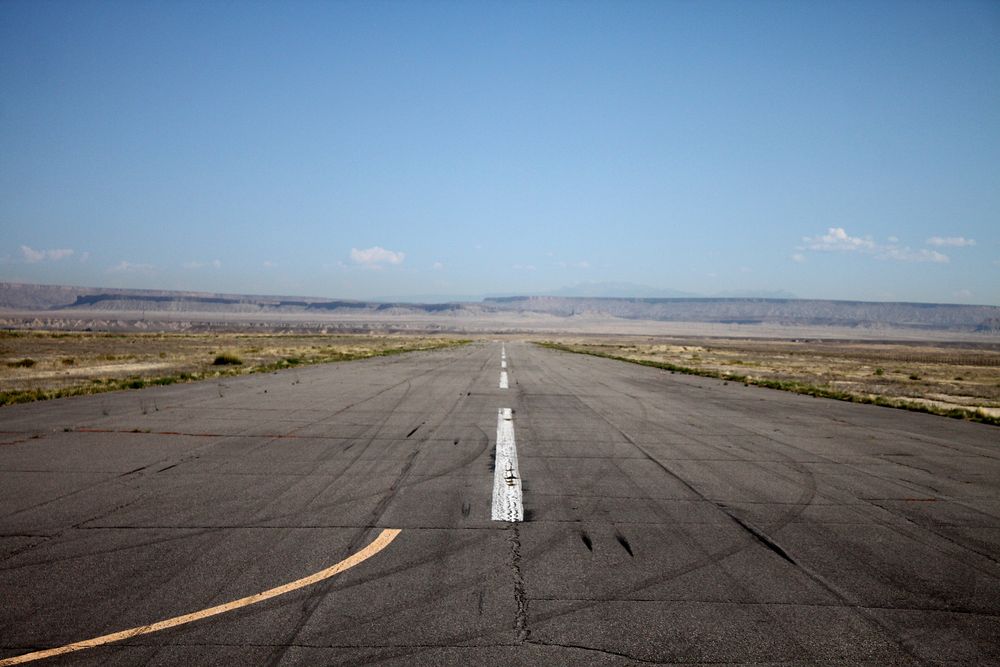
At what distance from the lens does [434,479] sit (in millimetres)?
7059

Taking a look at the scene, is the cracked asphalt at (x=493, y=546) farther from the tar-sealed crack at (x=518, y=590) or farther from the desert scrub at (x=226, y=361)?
the desert scrub at (x=226, y=361)

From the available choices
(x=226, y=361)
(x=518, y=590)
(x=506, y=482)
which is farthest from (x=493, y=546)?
(x=226, y=361)

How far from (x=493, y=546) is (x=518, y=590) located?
2.84 feet

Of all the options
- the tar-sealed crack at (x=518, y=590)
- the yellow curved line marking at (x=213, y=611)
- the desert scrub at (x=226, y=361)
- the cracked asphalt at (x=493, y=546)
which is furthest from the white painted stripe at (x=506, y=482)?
the desert scrub at (x=226, y=361)

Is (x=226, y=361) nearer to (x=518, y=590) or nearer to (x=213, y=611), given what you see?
(x=213, y=611)

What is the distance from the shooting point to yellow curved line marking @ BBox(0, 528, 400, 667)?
125 inches

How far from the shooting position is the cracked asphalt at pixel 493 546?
338 centimetres

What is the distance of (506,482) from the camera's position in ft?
22.8

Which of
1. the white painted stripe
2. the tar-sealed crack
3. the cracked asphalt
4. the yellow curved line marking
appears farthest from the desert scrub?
the tar-sealed crack

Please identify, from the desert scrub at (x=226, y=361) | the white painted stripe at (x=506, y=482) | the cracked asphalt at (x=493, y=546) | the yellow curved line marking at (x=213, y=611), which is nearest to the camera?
the yellow curved line marking at (x=213, y=611)

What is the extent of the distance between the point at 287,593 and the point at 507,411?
947 centimetres

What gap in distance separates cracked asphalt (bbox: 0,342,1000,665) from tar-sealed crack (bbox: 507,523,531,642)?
22 millimetres

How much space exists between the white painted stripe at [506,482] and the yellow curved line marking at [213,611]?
53.9 inches

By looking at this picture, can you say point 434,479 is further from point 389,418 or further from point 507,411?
point 507,411
